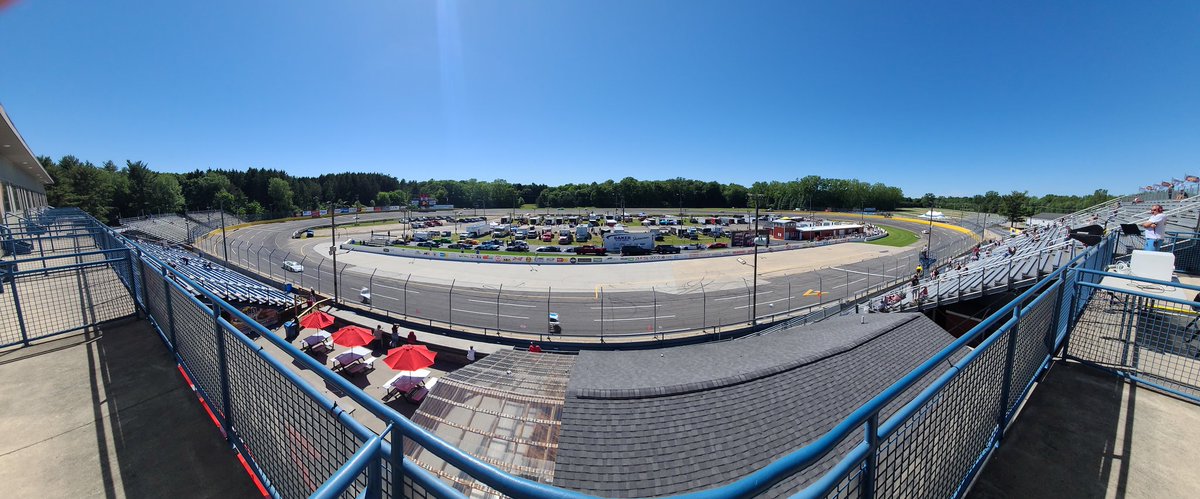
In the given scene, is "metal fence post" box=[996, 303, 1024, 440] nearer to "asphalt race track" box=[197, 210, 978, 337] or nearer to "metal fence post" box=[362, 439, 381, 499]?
"metal fence post" box=[362, 439, 381, 499]

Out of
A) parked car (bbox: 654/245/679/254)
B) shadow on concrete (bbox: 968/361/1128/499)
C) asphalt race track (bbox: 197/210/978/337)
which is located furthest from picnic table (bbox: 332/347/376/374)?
parked car (bbox: 654/245/679/254)

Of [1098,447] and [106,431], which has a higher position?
[106,431]

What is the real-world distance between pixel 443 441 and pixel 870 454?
1.95m

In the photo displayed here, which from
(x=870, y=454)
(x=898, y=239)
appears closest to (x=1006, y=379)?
→ (x=870, y=454)

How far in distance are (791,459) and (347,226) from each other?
97.3 meters

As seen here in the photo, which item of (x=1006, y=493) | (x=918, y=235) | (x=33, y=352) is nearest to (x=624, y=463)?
(x=1006, y=493)

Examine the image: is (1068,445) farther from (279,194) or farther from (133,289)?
(279,194)

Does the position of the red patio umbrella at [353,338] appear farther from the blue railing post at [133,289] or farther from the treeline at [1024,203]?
the treeline at [1024,203]

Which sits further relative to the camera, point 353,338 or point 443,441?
point 353,338

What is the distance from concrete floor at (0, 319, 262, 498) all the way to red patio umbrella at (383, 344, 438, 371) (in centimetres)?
1098

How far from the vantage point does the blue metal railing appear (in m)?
1.54

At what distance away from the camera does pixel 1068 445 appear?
3.57 metres

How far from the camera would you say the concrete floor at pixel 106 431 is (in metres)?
2.82

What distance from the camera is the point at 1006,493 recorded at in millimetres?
3051
